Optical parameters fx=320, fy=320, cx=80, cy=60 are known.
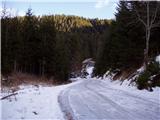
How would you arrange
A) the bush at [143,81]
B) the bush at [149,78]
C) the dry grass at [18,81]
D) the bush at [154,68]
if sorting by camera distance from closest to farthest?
the bush at [149,78] < the bush at [143,81] < the bush at [154,68] < the dry grass at [18,81]

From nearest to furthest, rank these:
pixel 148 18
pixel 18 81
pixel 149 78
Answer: pixel 149 78 → pixel 148 18 → pixel 18 81

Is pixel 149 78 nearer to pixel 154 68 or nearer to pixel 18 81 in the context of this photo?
pixel 154 68

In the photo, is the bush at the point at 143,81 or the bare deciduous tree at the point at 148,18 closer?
the bush at the point at 143,81

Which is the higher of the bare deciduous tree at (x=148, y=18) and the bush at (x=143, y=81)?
the bare deciduous tree at (x=148, y=18)

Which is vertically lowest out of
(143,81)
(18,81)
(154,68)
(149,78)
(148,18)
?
(18,81)

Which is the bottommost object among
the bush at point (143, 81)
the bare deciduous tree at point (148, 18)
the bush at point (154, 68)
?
the bush at point (143, 81)

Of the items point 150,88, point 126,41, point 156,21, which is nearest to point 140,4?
point 156,21

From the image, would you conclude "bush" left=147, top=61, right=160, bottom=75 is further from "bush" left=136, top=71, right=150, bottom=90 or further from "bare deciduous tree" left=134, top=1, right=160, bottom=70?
"bare deciduous tree" left=134, top=1, right=160, bottom=70

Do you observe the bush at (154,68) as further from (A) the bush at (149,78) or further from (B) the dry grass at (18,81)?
(B) the dry grass at (18,81)

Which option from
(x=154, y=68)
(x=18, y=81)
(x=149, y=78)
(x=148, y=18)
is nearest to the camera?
(x=149, y=78)

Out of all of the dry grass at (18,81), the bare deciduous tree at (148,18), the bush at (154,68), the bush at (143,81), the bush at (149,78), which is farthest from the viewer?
the bare deciduous tree at (148,18)

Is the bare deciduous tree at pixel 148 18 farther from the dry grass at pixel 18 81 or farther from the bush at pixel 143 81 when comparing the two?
the dry grass at pixel 18 81

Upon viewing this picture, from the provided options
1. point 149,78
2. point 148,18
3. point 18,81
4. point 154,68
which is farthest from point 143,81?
point 18,81

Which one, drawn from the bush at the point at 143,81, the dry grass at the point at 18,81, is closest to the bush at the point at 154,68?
the bush at the point at 143,81
